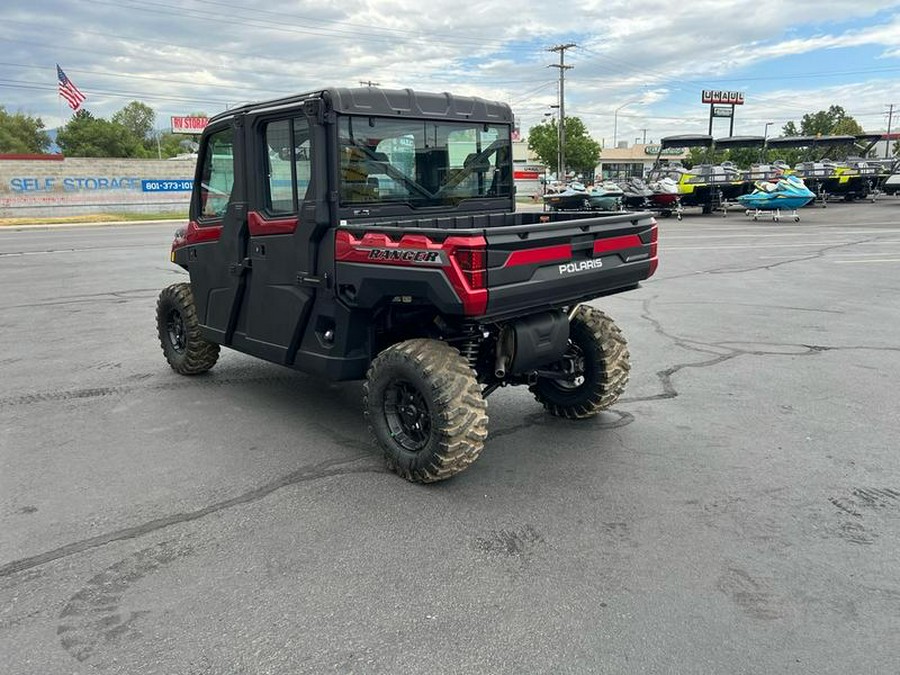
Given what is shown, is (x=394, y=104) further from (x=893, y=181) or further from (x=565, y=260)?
(x=893, y=181)

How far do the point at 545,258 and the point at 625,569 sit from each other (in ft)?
5.70

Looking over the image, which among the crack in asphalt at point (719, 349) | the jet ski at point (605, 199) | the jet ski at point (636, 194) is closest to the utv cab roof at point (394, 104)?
the crack in asphalt at point (719, 349)

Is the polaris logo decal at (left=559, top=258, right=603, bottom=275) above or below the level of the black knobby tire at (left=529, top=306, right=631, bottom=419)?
above

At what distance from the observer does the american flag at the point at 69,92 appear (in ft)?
126

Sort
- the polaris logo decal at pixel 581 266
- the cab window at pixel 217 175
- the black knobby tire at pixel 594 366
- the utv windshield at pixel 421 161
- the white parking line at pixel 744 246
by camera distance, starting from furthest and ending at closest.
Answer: the white parking line at pixel 744 246 < the cab window at pixel 217 175 < the black knobby tire at pixel 594 366 < the utv windshield at pixel 421 161 < the polaris logo decal at pixel 581 266

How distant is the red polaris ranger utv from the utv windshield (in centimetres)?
1

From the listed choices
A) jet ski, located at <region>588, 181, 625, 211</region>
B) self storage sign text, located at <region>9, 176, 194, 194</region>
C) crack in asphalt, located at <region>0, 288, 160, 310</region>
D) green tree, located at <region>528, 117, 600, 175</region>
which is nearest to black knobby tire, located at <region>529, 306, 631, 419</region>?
crack in asphalt, located at <region>0, 288, 160, 310</region>

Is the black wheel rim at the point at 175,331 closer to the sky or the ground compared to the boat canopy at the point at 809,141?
closer to the ground

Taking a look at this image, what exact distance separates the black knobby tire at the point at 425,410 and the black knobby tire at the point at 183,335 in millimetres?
2554

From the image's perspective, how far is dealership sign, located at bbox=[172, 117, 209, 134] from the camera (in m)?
65.2

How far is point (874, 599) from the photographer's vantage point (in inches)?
120

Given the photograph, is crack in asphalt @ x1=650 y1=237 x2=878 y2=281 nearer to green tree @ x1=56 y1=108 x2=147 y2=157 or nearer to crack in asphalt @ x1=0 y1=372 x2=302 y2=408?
crack in asphalt @ x1=0 y1=372 x2=302 y2=408

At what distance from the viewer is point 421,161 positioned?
5086 mm

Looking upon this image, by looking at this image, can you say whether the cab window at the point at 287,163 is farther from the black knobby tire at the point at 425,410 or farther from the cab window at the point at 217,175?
the black knobby tire at the point at 425,410
